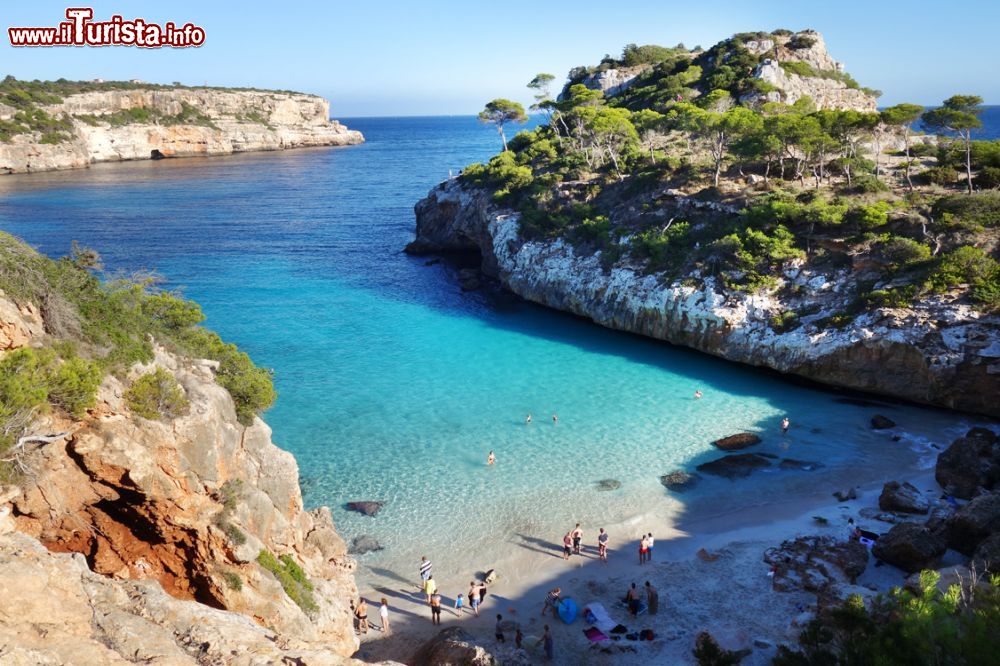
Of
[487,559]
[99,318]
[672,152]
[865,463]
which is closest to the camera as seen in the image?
[99,318]

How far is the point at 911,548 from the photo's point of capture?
1734 centimetres

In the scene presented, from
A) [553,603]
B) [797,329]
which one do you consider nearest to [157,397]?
[553,603]

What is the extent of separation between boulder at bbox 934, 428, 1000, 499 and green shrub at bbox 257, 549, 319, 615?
19956 millimetres

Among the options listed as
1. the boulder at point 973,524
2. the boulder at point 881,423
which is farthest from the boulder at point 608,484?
the boulder at point 881,423

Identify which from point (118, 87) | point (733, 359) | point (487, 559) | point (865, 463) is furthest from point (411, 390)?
point (118, 87)

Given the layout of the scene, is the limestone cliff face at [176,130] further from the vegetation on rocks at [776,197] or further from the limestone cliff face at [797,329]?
the limestone cliff face at [797,329]

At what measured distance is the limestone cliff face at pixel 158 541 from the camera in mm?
8164

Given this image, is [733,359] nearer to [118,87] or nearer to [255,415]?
[255,415]

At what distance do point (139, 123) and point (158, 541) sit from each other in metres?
135

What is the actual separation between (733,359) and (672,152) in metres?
24.1

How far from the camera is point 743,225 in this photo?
3541 centimetres

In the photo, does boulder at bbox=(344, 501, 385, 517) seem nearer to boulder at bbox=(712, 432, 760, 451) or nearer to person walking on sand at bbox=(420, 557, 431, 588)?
person walking on sand at bbox=(420, 557, 431, 588)

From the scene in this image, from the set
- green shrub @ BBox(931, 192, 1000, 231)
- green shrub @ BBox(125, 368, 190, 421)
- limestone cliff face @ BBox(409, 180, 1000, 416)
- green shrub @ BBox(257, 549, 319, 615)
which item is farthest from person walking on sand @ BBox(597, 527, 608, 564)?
green shrub @ BBox(931, 192, 1000, 231)

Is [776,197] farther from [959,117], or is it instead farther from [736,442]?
[736,442]
